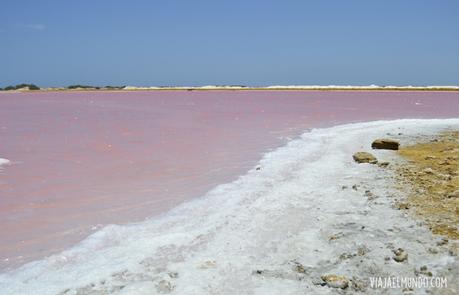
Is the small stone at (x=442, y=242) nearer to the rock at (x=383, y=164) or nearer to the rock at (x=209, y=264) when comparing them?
the rock at (x=209, y=264)

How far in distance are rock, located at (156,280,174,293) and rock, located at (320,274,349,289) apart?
127 cm

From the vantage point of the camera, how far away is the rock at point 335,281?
3.66 m

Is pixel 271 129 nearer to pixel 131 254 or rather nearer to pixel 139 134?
pixel 139 134

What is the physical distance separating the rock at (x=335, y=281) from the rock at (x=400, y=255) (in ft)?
2.09

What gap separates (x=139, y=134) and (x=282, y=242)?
1126cm

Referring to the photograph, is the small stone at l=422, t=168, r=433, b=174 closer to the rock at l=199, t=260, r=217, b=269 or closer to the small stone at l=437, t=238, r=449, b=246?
the small stone at l=437, t=238, r=449, b=246

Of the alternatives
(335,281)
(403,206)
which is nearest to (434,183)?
(403,206)

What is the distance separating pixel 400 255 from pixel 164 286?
213 centimetres

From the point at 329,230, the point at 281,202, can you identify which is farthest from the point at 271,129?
the point at 329,230

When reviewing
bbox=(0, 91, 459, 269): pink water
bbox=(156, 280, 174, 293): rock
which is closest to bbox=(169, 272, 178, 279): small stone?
bbox=(156, 280, 174, 293): rock

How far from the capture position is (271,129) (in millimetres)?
16516

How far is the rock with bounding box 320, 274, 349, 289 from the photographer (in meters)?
3.66

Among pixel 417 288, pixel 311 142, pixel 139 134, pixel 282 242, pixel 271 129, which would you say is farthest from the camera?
pixel 271 129

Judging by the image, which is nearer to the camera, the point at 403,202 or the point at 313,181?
the point at 403,202
